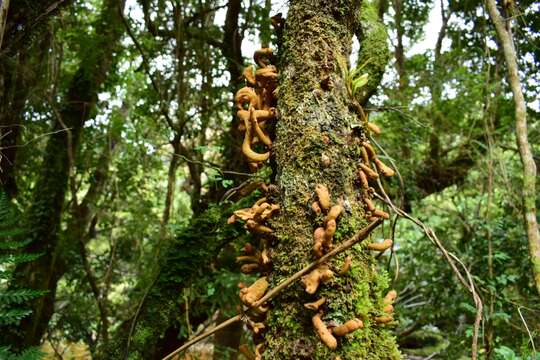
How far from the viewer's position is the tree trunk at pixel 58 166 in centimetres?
493

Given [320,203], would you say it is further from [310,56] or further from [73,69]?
[73,69]

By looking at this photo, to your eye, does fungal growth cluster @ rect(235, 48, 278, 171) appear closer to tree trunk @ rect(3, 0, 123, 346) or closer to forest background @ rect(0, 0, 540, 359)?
forest background @ rect(0, 0, 540, 359)

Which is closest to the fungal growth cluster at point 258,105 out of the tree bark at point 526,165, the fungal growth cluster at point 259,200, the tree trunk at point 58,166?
the fungal growth cluster at point 259,200

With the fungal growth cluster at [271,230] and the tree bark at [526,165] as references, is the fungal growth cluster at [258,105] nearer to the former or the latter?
the fungal growth cluster at [271,230]

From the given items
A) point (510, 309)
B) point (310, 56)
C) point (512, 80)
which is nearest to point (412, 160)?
point (510, 309)

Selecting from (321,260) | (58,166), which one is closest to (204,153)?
(58,166)

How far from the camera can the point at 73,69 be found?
23.4 ft

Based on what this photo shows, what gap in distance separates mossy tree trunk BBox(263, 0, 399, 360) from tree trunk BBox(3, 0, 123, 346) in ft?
12.1

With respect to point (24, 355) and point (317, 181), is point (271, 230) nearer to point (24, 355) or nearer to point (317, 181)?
point (317, 181)

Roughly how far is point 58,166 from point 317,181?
458cm

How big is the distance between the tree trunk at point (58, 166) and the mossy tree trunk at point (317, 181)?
3691mm

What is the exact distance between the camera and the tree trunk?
4.93 metres

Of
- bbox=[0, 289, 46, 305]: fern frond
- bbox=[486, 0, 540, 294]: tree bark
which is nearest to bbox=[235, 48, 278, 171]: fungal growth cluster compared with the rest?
bbox=[0, 289, 46, 305]: fern frond

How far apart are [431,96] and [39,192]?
466 cm
